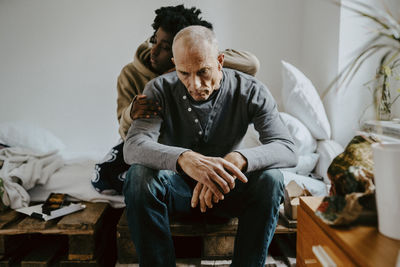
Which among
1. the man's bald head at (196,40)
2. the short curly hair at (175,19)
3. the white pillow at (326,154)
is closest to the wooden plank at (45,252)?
the man's bald head at (196,40)

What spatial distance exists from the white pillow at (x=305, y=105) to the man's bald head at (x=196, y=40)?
0.82m

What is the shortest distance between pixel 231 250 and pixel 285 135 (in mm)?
492

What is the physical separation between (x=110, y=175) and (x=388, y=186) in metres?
1.07

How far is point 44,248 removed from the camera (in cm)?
134

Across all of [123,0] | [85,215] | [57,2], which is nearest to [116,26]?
[123,0]

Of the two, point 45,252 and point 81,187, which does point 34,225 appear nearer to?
point 45,252

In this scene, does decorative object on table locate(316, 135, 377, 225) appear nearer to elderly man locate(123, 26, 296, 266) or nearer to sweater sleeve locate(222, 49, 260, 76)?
elderly man locate(123, 26, 296, 266)

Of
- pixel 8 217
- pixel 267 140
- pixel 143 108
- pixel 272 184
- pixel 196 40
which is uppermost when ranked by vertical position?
pixel 196 40

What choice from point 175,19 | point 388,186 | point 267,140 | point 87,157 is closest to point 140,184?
point 267,140

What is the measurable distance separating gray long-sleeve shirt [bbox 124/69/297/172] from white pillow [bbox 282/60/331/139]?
59 centimetres

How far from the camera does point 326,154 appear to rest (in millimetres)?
1630

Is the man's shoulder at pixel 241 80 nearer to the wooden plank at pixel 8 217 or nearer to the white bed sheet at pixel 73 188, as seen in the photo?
the white bed sheet at pixel 73 188

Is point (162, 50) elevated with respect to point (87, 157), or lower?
elevated

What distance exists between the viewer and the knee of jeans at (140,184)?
3.26 ft
